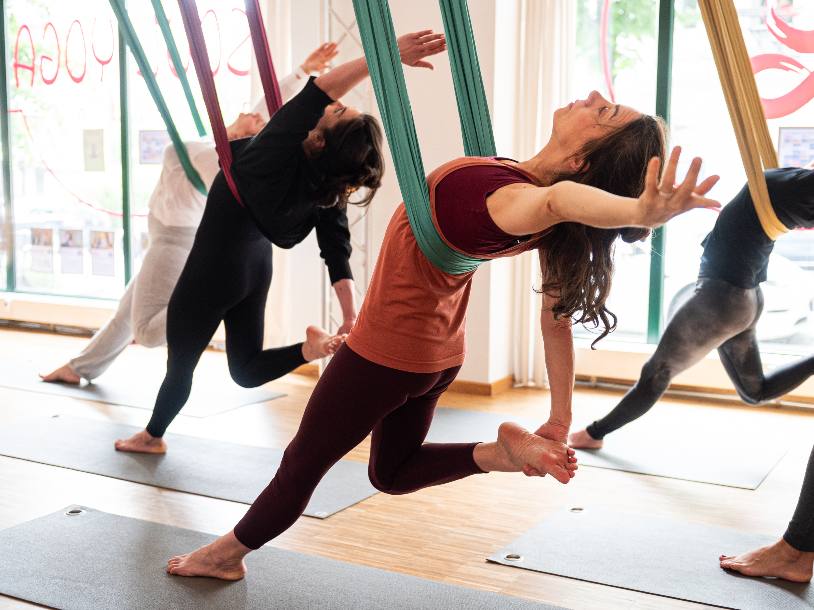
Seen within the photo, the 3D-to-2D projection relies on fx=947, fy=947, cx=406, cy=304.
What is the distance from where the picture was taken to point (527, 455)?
2031mm

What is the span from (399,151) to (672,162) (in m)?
0.65

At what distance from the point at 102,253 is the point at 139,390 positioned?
2.26 meters

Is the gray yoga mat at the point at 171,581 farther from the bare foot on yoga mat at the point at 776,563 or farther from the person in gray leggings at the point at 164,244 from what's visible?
the person in gray leggings at the point at 164,244

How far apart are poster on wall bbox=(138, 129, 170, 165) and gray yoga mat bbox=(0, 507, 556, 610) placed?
4177 millimetres

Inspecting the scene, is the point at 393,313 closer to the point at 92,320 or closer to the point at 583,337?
the point at 583,337

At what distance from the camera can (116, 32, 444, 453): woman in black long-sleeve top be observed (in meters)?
2.98

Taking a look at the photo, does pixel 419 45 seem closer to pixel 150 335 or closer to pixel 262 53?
pixel 262 53

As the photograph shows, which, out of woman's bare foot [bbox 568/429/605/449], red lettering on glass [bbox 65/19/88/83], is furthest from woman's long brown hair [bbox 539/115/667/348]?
red lettering on glass [bbox 65/19/88/83]

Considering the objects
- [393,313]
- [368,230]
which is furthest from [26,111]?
[393,313]

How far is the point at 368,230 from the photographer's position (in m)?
5.20

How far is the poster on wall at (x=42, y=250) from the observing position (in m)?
7.34

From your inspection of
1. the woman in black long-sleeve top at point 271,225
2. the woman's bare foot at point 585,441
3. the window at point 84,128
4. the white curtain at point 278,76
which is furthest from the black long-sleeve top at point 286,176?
the window at point 84,128

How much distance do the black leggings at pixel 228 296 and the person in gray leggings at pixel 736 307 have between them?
1.38 metres

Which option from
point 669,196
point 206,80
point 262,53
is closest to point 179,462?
point 206,80
